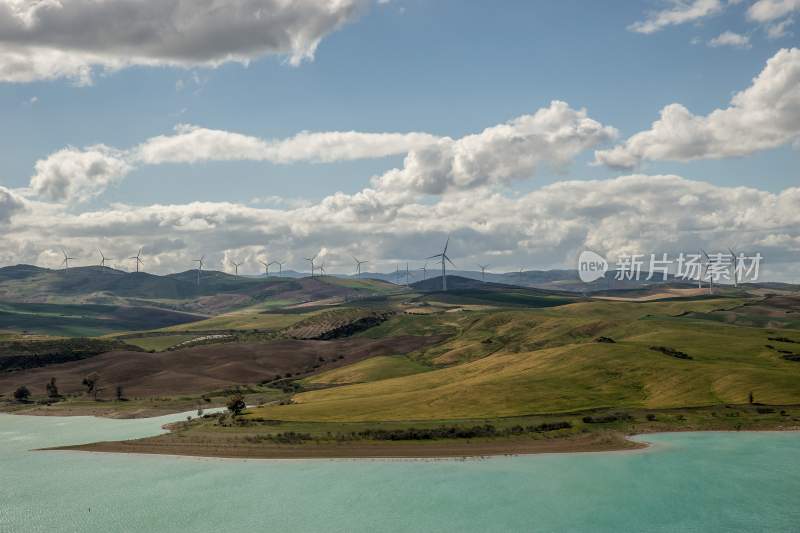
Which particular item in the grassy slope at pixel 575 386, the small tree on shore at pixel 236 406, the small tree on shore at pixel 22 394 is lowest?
the small tree on shore at pixel 22 394

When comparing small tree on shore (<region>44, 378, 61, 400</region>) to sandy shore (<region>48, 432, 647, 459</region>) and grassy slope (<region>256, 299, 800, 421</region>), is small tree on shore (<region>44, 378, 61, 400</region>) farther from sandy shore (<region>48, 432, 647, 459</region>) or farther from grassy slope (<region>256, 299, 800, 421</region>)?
sandy shore (<region>48, 432, 647, 459</region>)

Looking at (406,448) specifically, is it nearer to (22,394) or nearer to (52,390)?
(22,394)

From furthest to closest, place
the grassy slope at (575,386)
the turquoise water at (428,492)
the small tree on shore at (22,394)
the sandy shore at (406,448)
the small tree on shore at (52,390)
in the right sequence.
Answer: the small tree on shore at (52,390) < the small tree on shore at (22,394) < the grassy slope at (575,386) < the sandy shore at (406,448) < the turquoise water at (428,492)

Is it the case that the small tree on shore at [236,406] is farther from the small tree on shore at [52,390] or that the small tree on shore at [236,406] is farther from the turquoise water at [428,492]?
the small tree on shore at [52,390]

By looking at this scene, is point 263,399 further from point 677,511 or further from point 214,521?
point 677,511

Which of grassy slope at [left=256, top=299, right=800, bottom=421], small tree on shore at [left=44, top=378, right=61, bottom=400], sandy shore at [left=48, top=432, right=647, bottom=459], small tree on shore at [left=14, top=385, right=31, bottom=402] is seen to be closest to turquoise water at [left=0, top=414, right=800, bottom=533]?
sandy shore at [left=48, top=432, right=647, bottom=459]

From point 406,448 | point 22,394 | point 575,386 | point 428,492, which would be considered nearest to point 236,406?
point 406,448

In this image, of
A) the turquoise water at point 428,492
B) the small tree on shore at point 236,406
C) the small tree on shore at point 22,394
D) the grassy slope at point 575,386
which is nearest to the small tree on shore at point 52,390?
the small tree on shore at point 22,394
